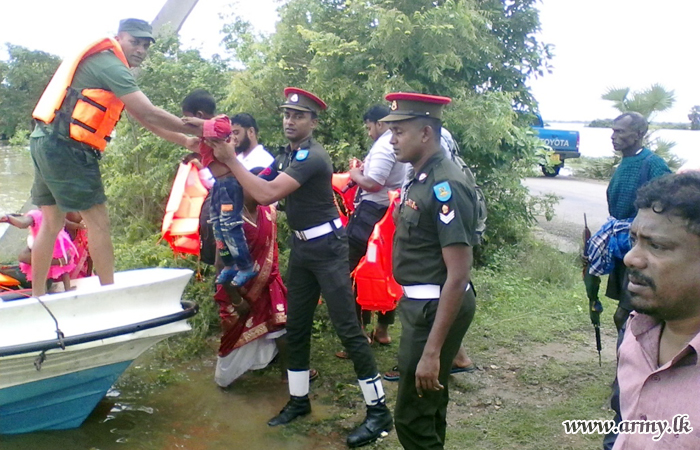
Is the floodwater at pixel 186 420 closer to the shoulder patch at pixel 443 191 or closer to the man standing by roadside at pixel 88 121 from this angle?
the man standing by roadside at pixel 88 121

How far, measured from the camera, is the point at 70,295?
3785 mm

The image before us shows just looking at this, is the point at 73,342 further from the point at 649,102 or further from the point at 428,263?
the point at 649,102

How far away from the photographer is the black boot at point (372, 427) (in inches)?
153

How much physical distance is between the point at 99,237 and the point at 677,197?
353 cm

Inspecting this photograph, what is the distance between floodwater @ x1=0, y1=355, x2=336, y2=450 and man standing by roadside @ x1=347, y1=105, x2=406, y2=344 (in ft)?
4.16

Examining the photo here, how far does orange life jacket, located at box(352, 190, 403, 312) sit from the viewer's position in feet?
14.8

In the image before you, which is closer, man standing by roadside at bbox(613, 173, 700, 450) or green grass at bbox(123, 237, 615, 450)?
man standing by roadside at bbox(613, 173, 700, 450)

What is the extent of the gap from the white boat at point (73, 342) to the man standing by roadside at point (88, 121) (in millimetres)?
471

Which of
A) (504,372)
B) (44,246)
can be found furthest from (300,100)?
(504,372)

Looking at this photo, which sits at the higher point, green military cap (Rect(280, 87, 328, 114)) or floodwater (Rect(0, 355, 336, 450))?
green military cap (Rect(280, 87, 328, 114))

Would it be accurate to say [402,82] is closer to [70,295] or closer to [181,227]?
[181,227]

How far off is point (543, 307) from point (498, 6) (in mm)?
3736

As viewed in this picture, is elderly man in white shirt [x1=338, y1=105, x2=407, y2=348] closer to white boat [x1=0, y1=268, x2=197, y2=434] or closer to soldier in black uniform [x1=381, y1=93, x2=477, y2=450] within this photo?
white boat [x1=0, y1=268, x2=197, y2=434]

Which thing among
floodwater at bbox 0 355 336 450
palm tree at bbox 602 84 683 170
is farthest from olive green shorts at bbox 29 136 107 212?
palm tree at bbox 602 84 683 170
